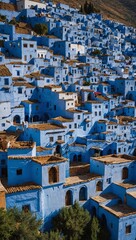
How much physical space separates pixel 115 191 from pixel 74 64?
31.1 metres

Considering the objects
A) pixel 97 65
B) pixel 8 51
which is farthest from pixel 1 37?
pixel 97 65

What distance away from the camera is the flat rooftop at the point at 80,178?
2559cm

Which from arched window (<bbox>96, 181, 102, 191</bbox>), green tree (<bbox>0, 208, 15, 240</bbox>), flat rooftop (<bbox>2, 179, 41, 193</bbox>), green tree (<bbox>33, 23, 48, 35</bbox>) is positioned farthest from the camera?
green tree (<bbox>33, 23, 48, 35</bbox>)

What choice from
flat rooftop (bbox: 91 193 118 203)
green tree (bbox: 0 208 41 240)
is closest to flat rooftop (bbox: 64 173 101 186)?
flat rooftop (bbox: 91 193 118 203)

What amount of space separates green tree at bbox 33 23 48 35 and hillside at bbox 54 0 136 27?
59.0 metres

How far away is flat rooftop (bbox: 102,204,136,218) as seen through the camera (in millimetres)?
24359

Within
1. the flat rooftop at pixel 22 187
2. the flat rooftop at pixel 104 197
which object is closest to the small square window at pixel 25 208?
the flat rooftop at pixel 22 187

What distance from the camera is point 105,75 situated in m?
53.9

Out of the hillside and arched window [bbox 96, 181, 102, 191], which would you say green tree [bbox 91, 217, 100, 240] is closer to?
arched window [bbox 96, 181, 102, 191]

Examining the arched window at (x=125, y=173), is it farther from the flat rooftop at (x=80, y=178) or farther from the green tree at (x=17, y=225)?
the green tree at (x=17, y=225)

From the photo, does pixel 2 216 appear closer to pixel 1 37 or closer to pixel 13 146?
pixel 13 146

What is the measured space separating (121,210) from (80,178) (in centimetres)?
446

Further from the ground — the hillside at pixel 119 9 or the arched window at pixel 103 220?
the hillside at pixel 119 9

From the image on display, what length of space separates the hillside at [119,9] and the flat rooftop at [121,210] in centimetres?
10394
